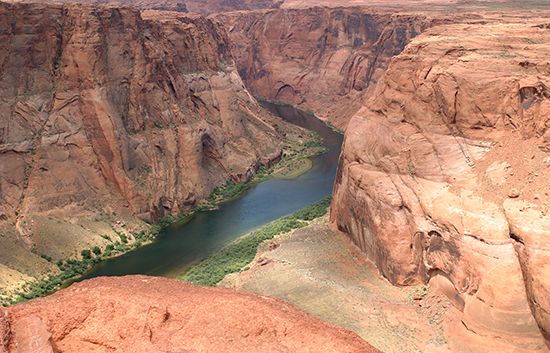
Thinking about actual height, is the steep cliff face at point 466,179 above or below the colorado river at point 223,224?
above

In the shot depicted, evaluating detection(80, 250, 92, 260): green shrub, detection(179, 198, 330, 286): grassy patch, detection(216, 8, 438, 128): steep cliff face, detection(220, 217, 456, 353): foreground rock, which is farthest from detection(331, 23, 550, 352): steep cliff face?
detection(216, 8, 438, 128): steep cliff face

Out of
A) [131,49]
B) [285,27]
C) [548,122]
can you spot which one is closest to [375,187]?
[548,122]

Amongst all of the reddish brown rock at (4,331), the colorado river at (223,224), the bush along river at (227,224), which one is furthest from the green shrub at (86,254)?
the reddish brown rock at (4,331)

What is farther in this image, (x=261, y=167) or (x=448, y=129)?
(x=261, y=167)

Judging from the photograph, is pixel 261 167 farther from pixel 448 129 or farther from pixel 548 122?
pixel 548 122

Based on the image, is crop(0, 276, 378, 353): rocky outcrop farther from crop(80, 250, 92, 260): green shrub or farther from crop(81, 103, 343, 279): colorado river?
crop(80, 250, 92, 260): green shrub

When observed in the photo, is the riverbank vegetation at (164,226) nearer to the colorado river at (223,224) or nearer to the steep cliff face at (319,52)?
the colorado river at (223,224)

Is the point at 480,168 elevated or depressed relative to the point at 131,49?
depressed

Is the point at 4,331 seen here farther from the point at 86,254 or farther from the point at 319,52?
the point at 319,52
